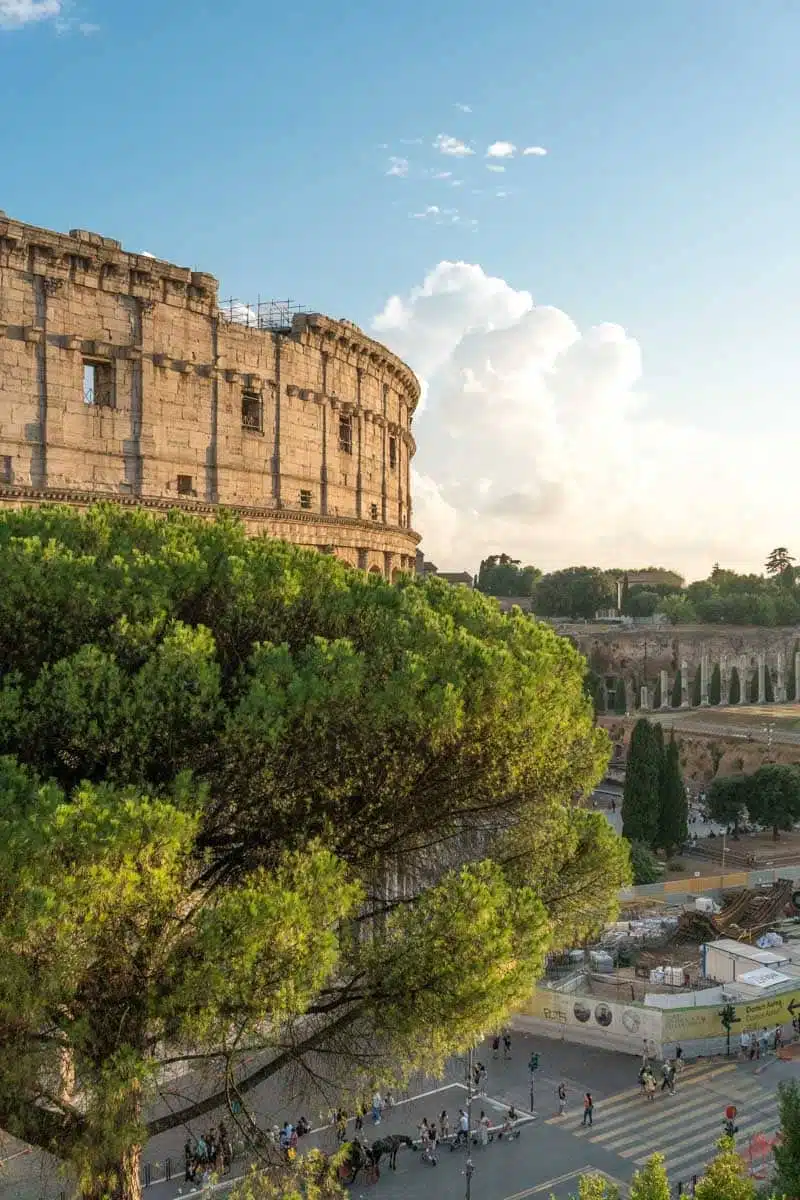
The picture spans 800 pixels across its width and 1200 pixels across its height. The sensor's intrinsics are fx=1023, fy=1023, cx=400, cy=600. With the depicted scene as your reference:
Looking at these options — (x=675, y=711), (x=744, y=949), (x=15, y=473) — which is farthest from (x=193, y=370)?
(x=675, y=711)

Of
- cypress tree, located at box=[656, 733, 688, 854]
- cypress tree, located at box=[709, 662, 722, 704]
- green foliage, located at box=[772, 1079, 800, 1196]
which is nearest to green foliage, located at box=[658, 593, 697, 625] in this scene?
cypress tree, located at box=[709, 662, 722, 704]

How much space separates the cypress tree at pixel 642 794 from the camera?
4156 centimetres

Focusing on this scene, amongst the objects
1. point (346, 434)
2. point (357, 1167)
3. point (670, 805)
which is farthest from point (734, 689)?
point (357, 1167)

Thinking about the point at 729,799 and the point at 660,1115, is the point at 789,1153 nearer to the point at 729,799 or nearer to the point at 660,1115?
the point at 660,1115

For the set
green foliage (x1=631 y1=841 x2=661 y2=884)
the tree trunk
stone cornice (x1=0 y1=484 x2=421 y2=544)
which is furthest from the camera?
green foliage (x1=631 y1=841 x2=661 y2=884)

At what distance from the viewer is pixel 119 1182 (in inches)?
384

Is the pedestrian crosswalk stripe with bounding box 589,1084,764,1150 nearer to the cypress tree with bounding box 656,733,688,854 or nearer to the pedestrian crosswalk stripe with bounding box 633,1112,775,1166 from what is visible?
the pedestrian crosswalk stripe with bounding box 633,1112,775,1166

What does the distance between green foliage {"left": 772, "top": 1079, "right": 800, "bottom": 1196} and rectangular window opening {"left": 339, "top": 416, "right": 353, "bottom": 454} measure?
20.8 m

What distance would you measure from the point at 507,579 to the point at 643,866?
368 feet

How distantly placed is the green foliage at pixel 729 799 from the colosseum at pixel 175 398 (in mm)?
23455

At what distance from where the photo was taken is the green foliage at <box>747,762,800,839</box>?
44.9 m

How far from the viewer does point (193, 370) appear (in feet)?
82.0

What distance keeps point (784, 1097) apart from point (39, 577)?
11977 millimetres

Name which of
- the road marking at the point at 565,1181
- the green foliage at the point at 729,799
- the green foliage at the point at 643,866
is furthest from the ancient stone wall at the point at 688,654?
the road marking at the point at 565,1181
